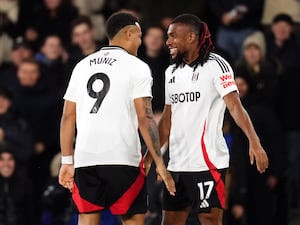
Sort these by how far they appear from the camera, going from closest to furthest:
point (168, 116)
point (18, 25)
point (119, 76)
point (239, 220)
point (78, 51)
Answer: point (119, 76) < point (168, 116) < point (239, 220) < point (78, 51) < point (18, 25)

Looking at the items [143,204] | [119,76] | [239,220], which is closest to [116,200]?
[143,204]

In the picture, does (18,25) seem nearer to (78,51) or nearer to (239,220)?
(78,51)

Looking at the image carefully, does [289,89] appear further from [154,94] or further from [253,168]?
[154,94]

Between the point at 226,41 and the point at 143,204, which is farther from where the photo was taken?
the point at 226,41

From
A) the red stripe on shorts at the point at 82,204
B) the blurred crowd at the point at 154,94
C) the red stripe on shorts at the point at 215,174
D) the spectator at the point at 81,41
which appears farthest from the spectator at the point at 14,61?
the red stripe on shorts at the point at 82,204

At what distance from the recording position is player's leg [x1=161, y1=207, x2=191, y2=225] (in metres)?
11.2

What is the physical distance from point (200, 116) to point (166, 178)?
2.93ft

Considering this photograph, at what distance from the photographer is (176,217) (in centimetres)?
1122

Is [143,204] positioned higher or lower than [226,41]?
lower

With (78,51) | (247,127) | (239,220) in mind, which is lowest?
(239,220)

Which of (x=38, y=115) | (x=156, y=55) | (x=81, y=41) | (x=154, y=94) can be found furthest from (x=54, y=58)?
(x=154, y=94)

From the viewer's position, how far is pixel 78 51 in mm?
16297

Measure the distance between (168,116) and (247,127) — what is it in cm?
87

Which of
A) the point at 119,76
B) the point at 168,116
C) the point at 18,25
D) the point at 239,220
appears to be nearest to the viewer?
the point at 119,76
